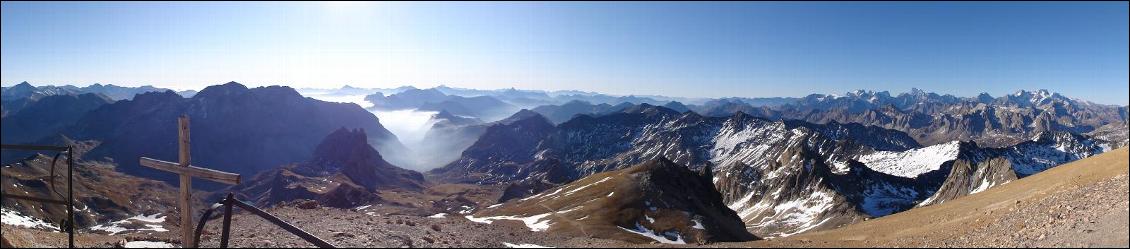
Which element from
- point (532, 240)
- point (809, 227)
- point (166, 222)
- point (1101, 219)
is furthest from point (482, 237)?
point (809, 227)

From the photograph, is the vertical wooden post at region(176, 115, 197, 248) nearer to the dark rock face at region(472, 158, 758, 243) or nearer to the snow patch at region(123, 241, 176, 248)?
the snow patch at region(123, 241, 176, 248)

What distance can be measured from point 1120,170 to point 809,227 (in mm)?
169345

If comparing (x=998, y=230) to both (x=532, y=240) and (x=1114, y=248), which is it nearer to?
(x=1114, y=248)

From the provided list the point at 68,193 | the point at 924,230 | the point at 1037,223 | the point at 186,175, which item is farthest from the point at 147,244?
the point at 1037,223

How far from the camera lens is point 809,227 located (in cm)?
18875

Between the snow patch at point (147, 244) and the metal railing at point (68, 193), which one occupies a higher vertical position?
the metal railing at point (68, 193)

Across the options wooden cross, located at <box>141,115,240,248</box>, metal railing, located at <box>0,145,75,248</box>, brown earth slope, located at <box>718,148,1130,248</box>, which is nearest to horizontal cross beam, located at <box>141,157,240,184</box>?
wooden cross, located at <box>141,115,240,248</box>

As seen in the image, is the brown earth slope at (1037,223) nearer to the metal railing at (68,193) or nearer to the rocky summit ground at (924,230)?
the rocky summit ground at (924,230)

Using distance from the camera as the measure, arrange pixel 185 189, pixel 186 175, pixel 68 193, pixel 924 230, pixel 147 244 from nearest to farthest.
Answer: pixel 68 193 → pixel 186 175 → pixel 185 189 → pixel 147 244 → pixel 924 230

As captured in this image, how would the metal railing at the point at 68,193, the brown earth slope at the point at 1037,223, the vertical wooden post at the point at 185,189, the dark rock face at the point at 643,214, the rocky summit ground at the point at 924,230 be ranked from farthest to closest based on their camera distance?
the dark rock face at the point at 643,214
the vertical wooden post at the point at 185,189
the rocky summit ground at the point at 924,230
the brown earth slope at the point at 1037,223
the metal railing at the point at 68,193

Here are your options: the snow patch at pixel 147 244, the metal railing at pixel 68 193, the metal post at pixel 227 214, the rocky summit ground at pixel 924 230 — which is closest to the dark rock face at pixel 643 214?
the rocky summit ground at pixel 924 230

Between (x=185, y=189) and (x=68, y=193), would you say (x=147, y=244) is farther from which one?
(x=68, y=193)

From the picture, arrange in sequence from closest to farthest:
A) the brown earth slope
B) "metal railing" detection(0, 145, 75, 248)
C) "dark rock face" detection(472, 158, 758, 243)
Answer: "metal railing" detection(0, 145, 75, 248) < the brown earth slope < "dark rock face" detection(472, 158, 758, 243)

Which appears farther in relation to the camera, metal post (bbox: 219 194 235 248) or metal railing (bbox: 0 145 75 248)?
metal post (bbox: 219 194 235 248)
